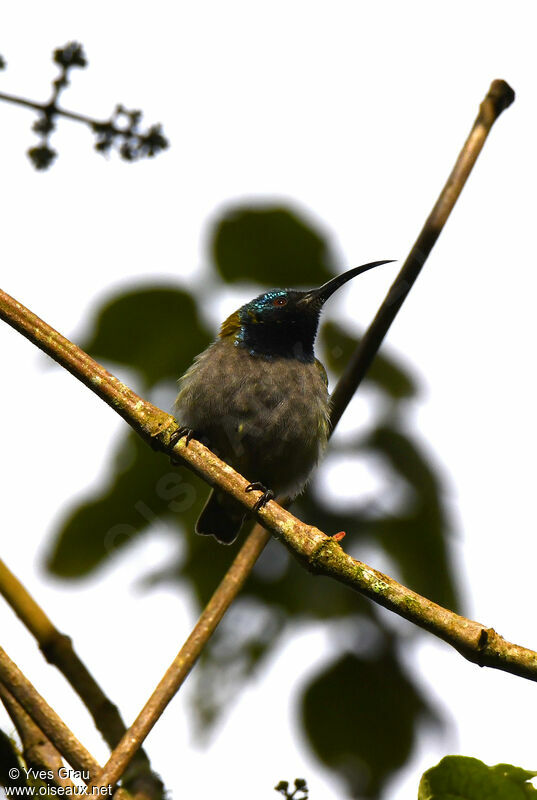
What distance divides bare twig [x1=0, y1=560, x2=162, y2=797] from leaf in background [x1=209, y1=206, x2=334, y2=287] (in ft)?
4.32

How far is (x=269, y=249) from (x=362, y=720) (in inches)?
61.0

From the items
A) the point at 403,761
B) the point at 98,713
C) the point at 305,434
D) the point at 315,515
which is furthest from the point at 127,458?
the point at 305,434

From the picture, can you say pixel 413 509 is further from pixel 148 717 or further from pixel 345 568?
pixel 148 717

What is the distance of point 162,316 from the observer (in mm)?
3084

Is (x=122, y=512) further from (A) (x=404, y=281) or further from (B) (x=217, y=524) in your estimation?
(A) (x=404, y=281)

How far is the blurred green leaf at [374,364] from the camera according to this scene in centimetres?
329

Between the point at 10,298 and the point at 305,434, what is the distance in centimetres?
236

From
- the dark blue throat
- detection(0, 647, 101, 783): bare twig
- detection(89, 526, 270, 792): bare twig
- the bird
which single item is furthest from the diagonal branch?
the dark blue throat

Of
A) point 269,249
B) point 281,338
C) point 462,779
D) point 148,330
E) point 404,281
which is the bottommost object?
point 281,338

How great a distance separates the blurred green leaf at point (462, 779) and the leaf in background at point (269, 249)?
1750 millimetres

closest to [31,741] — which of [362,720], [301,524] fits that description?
[301,524]

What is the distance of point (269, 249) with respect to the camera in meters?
3.09

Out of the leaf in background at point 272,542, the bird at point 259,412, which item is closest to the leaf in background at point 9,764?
the leaf in background at point 272,542

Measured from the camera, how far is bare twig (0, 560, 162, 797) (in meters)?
2.43
